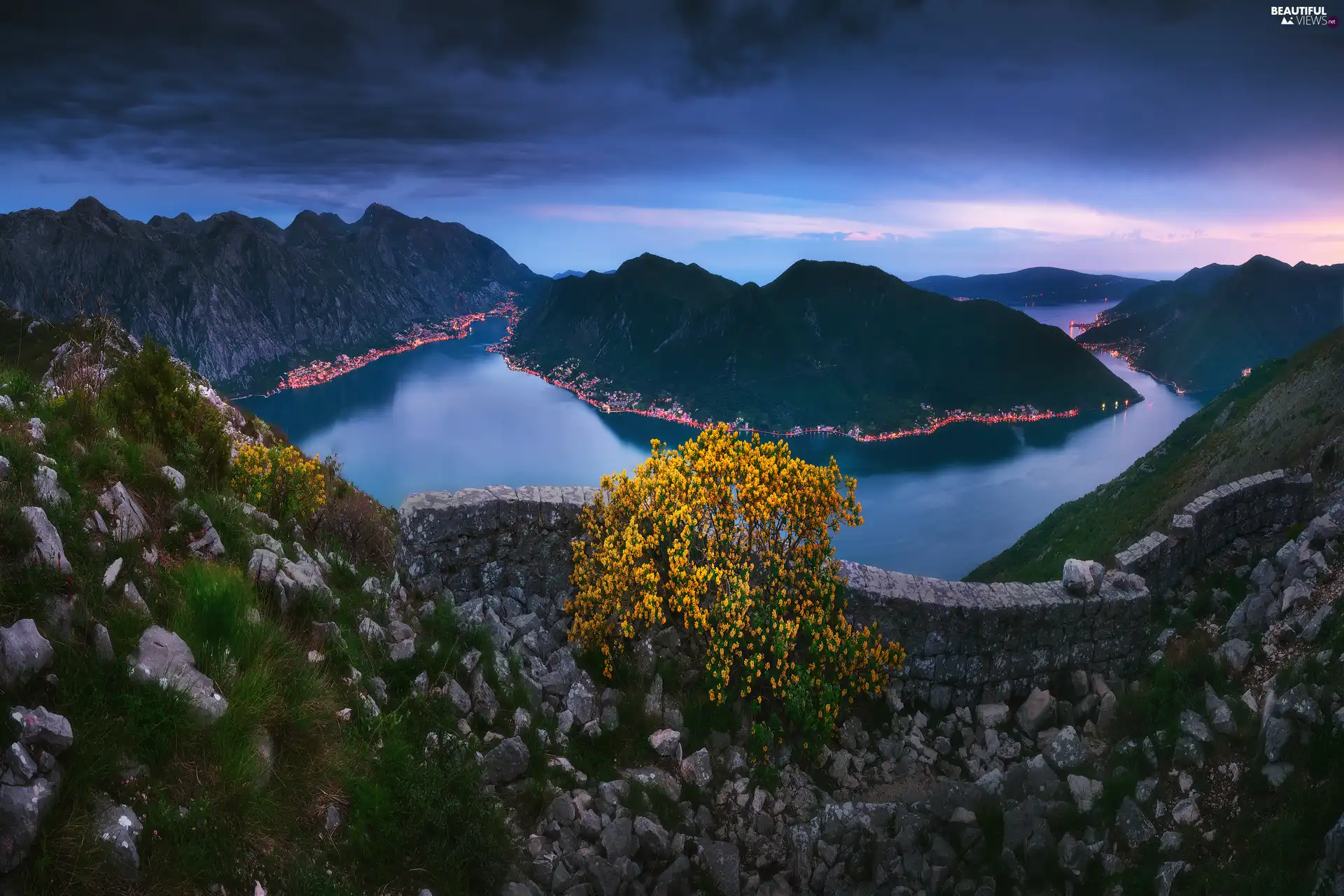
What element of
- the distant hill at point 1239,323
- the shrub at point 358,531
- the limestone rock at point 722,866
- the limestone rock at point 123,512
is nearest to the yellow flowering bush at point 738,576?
the limestone rock at point 722,866

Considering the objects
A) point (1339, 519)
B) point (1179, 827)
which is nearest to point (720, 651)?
point (1179, 827)

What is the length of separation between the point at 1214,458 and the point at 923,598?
28330 mm

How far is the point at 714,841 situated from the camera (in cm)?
686

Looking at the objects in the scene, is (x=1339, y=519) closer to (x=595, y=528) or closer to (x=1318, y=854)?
(x=1318, y=854)

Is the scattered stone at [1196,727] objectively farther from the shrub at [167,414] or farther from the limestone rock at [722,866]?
the shrub at [167,414]

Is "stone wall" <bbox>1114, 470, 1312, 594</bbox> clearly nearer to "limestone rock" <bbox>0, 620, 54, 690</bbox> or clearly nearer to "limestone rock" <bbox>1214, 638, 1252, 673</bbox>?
"limestone rock" <bbox>1214, 638, 1252, 673</bbox>

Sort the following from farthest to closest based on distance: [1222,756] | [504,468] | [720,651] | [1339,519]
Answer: [504,468], [1339,519], [720,651], [1222,756]

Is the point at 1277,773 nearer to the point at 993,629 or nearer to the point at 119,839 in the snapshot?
the point at 993,629

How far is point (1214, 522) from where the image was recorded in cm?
1088

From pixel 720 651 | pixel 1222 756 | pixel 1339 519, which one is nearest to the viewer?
pixel 1222 756

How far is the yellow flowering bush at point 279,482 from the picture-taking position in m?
8.59

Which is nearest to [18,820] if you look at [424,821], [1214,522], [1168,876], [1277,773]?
[424,821]

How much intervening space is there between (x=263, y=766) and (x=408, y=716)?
60.0 inches

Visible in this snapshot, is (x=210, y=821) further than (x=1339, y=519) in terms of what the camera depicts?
No
